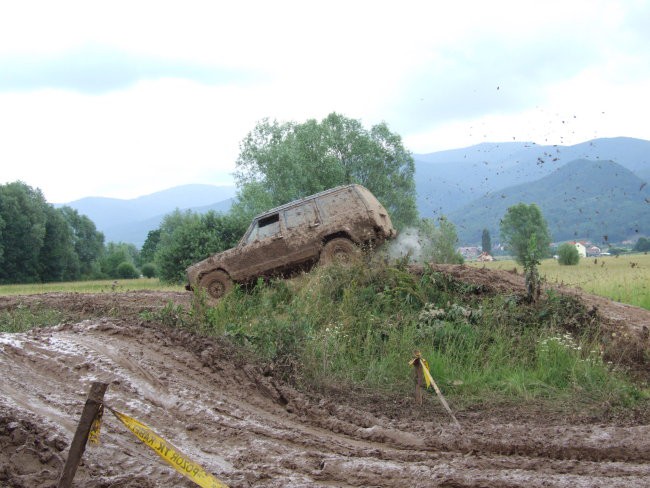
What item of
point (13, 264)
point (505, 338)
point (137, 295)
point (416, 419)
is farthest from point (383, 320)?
point (13, 264)

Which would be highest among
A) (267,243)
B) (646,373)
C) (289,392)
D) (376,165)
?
(376,165)

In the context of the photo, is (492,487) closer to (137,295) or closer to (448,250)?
(137,295)

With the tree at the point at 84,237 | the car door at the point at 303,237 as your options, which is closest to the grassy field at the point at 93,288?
the car door at the point at 303,237

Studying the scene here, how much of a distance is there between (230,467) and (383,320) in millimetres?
5122

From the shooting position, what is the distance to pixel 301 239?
13961 mm

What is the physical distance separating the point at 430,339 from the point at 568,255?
32.0m

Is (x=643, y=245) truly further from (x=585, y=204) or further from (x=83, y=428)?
(x=83, y=428)

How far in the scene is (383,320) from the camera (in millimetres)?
9328

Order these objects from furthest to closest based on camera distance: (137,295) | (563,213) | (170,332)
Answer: (563,213) < (137,295) < (170,332)

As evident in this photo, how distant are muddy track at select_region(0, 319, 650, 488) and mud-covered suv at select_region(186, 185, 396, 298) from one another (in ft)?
22.4

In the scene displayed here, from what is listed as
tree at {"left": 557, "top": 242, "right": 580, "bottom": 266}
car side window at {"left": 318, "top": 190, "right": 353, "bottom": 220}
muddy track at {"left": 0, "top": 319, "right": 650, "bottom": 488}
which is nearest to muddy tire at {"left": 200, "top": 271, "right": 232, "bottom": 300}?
car side window at {"left": 318, "top": 190, "right": 353, "bottom": 220}

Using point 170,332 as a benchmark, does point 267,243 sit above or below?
above

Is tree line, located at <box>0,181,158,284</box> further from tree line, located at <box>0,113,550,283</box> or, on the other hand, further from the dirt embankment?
the dirt embankment

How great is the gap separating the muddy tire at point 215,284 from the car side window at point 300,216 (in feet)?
5.90
